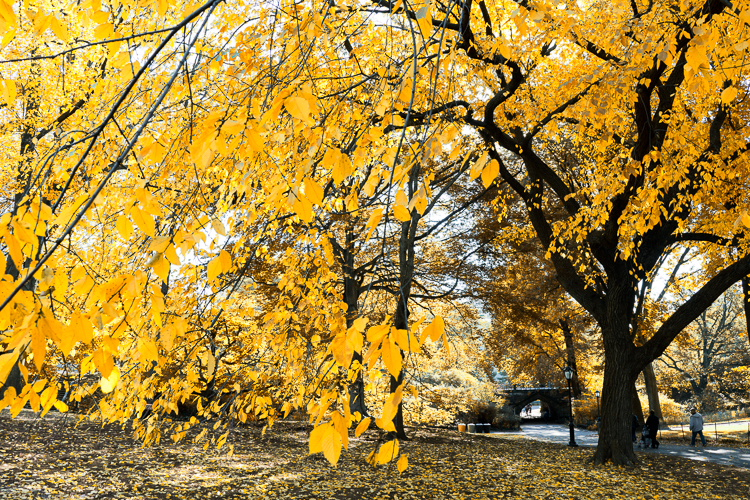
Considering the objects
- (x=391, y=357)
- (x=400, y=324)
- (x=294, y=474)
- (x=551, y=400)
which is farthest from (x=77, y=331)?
(x=551, y=400)

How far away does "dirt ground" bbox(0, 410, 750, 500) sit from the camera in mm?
6348

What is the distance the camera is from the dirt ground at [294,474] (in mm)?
6348

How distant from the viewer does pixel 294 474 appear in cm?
770

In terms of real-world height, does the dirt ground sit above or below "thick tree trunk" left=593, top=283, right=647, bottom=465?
below

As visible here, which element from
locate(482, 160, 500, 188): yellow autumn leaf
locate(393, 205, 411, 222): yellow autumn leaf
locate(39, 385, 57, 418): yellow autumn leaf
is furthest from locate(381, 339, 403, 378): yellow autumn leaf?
Result: locate(39, 385, 57, 418): yellow autumn leaf

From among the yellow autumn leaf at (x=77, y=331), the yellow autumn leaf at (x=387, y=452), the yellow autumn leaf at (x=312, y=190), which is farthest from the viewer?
the yellow autumn leaf at (x=312, y=190)

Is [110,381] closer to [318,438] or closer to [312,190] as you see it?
[318,438]

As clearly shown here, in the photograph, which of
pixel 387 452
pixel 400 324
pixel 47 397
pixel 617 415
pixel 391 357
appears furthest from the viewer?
pixel 400 324

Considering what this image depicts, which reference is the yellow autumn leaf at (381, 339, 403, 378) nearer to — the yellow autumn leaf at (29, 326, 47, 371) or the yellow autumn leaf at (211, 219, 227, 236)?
the yellow autumn leaf at (211, 219, 227, 236)

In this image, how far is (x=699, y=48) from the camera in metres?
2.82

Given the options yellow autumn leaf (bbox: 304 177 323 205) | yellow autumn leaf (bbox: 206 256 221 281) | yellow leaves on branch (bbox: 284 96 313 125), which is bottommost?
yellow autumn leaf (bbox: 206 256 221 281)

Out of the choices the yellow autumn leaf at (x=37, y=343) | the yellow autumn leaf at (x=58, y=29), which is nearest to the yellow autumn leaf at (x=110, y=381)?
the yellow autumn leaf at (x=37, y=343)

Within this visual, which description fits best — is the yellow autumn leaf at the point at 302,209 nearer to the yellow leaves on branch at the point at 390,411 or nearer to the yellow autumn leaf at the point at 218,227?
the yellow autumn leaf at the point at 218,227

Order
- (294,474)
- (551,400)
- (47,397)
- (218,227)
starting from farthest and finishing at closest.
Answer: (551,400), (294,474), (47,397), (218,227)
